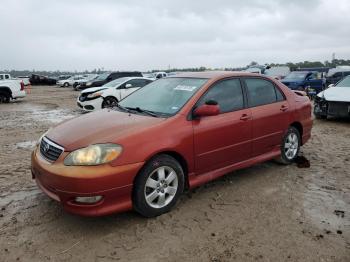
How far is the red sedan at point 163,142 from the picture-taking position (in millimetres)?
3562

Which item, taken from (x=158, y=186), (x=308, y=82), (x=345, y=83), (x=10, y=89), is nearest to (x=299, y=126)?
(x=158, y=186)

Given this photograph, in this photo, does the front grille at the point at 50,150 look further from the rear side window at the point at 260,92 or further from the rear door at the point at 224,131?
the rear side window at the point at 260,92

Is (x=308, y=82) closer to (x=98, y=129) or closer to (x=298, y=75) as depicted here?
(x=298, y=75)

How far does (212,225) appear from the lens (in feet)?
12.5

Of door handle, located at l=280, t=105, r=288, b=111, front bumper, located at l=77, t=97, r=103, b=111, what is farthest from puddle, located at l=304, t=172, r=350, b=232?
front bumper, located at l=77, t=97, r=103, b=111

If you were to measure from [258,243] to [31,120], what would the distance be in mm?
10390

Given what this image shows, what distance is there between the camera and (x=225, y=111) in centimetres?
469

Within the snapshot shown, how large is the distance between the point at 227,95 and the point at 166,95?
0.83 meters

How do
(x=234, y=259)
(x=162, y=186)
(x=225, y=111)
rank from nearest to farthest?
(x=234, y=259) → (x=162, y=186) → (x=225, y=111)

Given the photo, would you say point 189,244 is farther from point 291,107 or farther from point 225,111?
point 291,107

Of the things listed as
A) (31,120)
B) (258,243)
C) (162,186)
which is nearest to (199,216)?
(162,186)

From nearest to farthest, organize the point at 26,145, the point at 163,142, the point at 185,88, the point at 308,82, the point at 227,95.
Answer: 1. the point at 163,142
2. the point at 185,88
3. the point at 227,95
4. the point at 26,145
5. the point at 308,82

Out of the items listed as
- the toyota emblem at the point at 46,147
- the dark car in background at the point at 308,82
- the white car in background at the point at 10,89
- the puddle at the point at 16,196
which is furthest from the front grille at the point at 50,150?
the dark car in background at the point at 308,82

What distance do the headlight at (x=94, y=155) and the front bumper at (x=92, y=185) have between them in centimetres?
6
